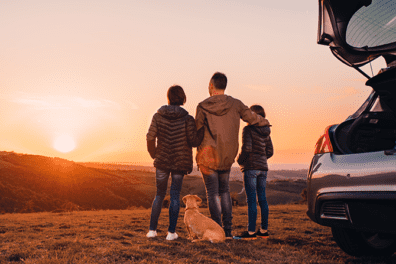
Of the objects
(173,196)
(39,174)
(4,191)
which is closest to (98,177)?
(39,174)

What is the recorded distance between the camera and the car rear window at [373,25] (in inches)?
129

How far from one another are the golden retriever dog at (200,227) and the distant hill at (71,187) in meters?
25.8

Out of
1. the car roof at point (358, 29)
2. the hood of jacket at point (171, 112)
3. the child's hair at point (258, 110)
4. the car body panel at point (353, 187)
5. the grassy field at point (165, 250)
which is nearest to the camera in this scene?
the car body panel at point (353, 187)

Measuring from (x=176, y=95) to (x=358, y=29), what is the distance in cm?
247

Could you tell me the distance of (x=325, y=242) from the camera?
15.3ft

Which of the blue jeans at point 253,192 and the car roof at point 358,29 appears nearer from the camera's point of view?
the car roof at point 358,29

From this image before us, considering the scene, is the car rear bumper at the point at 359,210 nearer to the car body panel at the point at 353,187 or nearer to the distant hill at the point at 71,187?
the car body panel at the point at 353,187

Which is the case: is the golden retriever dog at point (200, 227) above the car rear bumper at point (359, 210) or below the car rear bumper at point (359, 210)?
below

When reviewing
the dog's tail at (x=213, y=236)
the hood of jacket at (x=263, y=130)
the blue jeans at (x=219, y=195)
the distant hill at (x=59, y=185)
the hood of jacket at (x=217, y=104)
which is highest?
the hood of jacket at (x=217, y=104)

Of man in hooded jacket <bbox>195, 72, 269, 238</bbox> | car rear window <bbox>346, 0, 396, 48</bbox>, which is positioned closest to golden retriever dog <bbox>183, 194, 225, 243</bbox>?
man in hooded jacket <bbox>195, 72, 269, 238</bbox>

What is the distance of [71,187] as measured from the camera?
37844mm

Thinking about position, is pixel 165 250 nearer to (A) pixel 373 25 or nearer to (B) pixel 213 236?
(B) pixel 213 236

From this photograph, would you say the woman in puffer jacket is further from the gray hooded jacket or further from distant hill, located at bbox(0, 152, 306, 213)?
distant hill, located at bbox(0, 152, 306, 213)

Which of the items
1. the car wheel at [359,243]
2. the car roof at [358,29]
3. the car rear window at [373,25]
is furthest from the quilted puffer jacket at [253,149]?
the car rear window at [373,25]
